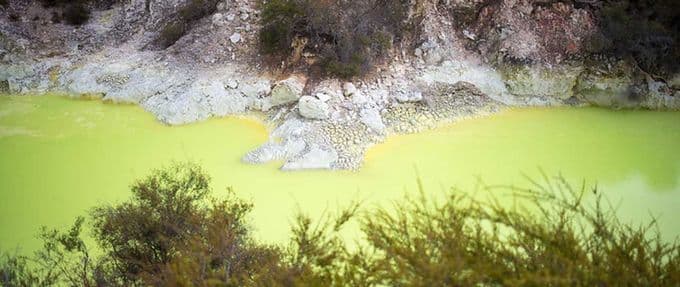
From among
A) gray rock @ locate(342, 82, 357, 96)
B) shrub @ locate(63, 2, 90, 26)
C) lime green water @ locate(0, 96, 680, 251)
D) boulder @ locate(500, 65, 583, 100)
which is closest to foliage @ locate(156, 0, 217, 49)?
lime green water @ locate(0, 96, 680, 251)

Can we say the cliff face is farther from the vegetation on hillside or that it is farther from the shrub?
the vegetation on hillside

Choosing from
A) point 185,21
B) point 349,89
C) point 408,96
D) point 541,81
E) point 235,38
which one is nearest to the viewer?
point 349,89

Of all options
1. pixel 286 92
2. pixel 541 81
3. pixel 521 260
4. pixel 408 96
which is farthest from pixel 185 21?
pixel 521 260

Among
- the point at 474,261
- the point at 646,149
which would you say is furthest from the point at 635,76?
the point at 474,261

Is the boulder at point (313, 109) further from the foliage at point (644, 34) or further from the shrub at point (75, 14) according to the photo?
the shrub at point (75, 14)

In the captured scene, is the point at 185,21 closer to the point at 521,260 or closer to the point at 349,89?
the point at 349,89

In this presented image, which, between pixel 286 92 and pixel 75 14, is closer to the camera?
pixel 286 92

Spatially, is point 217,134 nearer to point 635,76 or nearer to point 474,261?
point 474,261

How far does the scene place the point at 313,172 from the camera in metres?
13.2

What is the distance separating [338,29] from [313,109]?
2.59 metres

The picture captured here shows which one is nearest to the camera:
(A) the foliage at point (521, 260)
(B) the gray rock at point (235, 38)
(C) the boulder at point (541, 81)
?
(A) the foliage at point (521, 260)

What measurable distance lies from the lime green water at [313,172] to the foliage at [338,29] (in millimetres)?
2542

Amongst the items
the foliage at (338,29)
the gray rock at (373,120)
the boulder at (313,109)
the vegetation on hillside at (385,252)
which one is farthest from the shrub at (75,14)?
the vegetation on hillside at (385,252)

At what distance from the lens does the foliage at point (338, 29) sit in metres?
15.6
